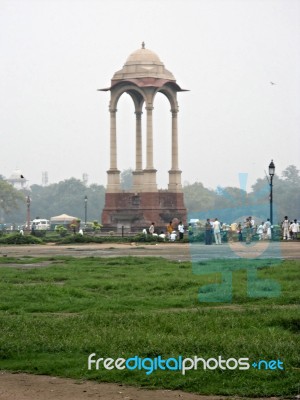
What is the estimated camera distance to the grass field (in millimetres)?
9531

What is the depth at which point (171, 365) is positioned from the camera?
995 cm

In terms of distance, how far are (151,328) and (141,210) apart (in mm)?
45777

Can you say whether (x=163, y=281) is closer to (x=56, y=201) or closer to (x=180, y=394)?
(x=180, y=394)

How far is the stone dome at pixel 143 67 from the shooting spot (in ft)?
192

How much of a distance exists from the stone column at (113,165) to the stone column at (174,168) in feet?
9.86

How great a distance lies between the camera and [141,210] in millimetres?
57906

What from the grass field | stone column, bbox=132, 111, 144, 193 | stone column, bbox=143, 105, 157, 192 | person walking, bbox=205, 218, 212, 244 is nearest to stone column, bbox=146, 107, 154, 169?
stone column, bbox=143, 105, 157, 192

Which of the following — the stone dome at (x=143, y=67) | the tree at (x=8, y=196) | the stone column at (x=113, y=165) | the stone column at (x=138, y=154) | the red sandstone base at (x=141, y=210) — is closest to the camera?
the red sandstone base at (x=141, y=210)

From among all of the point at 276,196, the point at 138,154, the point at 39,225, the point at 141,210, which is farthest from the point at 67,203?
the point at 141,210

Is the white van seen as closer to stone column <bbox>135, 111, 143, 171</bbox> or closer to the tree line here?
stone column <bbox>135, 111, 143, 171</bbox>

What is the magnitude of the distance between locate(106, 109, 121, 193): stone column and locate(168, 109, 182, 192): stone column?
3005 mm

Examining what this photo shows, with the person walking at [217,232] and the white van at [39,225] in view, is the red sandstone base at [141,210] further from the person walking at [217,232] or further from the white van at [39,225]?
the person walking at [217,232]

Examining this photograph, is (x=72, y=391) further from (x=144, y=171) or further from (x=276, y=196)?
(x=276, y=196)

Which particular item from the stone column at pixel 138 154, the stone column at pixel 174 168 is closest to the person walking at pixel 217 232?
the stone column at pixel 174 168
